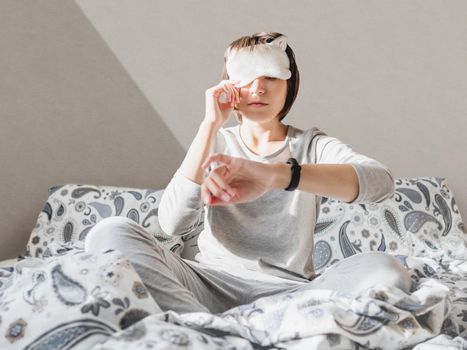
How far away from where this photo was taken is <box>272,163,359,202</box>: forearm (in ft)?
4.06

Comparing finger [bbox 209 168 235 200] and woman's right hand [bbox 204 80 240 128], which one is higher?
woman's right hand [bbox 204 80 240 128]

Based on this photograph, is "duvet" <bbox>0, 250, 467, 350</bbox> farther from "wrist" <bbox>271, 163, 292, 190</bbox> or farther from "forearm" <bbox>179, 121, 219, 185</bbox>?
"forearm" <bbox>179, 121, 219, 185</bbox>

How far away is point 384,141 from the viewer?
108 inches

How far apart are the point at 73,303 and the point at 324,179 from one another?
1.72 feet

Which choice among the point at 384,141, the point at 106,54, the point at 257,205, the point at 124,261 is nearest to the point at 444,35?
the point at 384,141

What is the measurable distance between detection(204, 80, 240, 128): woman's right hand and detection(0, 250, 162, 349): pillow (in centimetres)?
45

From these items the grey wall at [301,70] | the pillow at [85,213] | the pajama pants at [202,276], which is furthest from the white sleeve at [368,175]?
the grey wall at [301,70]

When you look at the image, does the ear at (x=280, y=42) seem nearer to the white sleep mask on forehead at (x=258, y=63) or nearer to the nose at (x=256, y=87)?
the white sleep mask on forehead at (x=258, y=63)

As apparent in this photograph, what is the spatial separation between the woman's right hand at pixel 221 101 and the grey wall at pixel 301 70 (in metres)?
1.26

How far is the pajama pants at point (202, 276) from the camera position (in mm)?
1188

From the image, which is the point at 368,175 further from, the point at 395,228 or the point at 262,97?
the point at 395,228

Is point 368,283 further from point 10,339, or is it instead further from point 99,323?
point 10,339

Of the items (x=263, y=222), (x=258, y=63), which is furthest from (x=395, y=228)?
(x=258, y=63)

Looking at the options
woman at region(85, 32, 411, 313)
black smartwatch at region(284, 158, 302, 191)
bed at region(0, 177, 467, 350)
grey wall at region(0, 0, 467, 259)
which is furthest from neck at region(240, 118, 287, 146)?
grey wall at region(0, 0, 467, 259)
